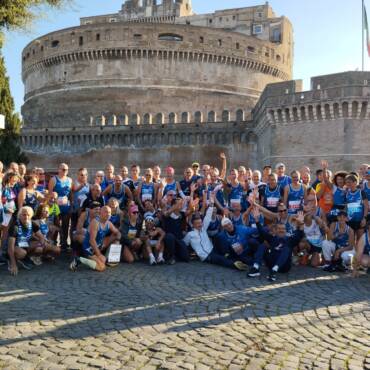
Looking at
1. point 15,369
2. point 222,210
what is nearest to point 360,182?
point 222,210

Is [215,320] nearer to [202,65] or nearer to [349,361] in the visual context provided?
[349,361]

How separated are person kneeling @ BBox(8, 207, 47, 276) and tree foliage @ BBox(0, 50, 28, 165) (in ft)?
35.6

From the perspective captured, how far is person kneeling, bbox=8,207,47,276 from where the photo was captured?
6875mm

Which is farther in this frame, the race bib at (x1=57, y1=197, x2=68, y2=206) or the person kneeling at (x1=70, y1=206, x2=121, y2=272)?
the race bib at (x1=57, y1=197, x2=68, y2=206)

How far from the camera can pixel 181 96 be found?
126 feet

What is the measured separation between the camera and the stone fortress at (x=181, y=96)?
62.1ft

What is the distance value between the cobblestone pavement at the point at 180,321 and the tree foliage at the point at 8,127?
38.8ft

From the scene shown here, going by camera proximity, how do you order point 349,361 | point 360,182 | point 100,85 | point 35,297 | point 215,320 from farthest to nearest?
point 100,85 → point 360,182 → point 35,297 → point 215,320 → point 349,361

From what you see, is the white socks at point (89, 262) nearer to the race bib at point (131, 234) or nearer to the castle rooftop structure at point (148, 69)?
the race bib at point (131, 234)

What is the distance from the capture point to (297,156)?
19.6 m

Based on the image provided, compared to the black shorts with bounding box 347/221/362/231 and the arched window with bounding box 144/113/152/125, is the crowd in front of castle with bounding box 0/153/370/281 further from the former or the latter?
the arched window with bounding box 144/113/152/125

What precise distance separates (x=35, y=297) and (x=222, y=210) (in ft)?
12.5

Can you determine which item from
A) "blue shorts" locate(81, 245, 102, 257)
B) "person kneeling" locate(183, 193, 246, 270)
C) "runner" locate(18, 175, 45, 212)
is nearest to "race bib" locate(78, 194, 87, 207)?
"runner" locate(18, 175, 45, 212)

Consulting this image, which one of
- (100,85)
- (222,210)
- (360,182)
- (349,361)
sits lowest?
(349,361)
